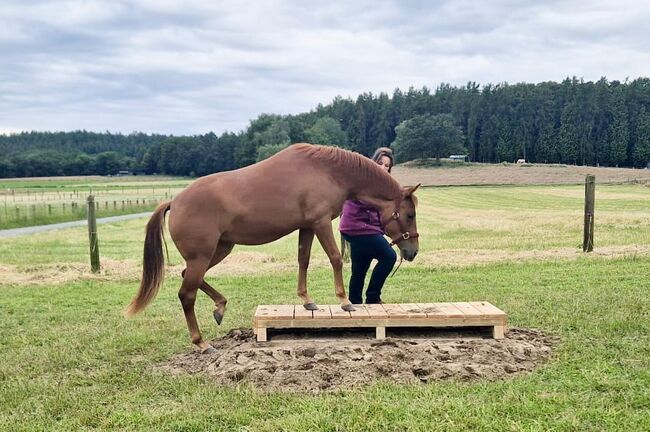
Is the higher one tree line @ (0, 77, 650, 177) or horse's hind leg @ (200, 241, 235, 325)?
tree line @ (0, 77, 650, 177)

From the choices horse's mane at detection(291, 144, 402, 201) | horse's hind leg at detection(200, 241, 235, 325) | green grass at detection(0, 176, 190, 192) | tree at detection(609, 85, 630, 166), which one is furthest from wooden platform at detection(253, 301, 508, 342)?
tree at detection(609, 85, 630, 166)

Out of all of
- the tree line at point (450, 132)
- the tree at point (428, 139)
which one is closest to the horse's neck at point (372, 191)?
the tree line at point (450, 132)

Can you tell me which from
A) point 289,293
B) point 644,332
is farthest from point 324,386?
point 289,293

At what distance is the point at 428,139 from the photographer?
90.4 meters

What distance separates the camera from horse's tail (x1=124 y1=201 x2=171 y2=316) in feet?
18.5

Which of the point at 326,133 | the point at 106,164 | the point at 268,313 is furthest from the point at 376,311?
the point at 106,164

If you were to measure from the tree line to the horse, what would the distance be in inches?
2886

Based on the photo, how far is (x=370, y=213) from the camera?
696 cm

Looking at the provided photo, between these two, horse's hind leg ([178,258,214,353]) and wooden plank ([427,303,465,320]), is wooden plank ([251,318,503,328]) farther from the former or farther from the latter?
horse's hind leg ([178,258,214,353])

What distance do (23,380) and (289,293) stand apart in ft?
15.6

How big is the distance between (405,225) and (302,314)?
1.42 m

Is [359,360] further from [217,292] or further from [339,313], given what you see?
[217,292]

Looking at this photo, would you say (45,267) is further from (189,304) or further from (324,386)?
(324,386)

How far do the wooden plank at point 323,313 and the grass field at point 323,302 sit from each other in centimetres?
115
